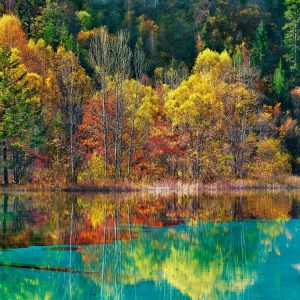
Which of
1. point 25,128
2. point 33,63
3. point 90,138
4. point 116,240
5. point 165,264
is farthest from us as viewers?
point 33,63

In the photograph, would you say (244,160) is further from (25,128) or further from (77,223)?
(77,223)

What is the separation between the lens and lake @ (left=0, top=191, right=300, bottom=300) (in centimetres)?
1276

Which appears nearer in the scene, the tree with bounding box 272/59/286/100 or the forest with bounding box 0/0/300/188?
the forest with bounding box 0/0/300/188

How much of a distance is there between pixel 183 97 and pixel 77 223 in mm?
27980

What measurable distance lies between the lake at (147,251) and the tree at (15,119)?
11639 mm

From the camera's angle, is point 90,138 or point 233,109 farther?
point 233,109

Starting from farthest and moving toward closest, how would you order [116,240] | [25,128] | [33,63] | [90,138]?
[33,63] < [90,138] < [25,128] < [116,240]

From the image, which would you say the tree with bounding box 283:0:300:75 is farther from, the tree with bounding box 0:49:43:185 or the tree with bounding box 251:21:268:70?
the tree with bounding box 0:49:43:185

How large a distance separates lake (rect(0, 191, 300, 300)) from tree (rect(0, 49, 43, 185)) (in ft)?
38.2

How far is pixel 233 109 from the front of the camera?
52.8 m

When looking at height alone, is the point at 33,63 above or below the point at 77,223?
above

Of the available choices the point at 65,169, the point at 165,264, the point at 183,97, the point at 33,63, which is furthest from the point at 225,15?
the point at 165,264

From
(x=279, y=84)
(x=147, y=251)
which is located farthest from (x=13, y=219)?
(x=279, y=84)

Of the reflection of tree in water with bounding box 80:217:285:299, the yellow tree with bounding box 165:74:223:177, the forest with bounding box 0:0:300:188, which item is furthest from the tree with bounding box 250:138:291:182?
the reflection of tree in water with bounding box 80:217:285:299
